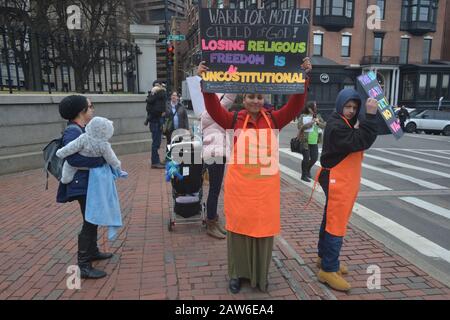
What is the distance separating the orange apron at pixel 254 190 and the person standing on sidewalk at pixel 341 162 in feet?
1.81

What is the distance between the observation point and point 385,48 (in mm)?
36500

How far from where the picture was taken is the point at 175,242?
4574 millimetres

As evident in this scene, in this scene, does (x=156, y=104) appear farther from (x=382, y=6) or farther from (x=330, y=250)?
(x=382, y=6)

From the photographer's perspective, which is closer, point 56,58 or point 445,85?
point 56,58

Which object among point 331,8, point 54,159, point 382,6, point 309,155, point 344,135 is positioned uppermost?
point 382,6

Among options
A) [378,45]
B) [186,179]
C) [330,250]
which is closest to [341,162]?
[330,250]

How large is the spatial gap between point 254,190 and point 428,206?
5.01 metres

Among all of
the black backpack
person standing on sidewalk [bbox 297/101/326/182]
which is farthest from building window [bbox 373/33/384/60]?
the black backpack

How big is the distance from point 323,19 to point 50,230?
34.0 meters

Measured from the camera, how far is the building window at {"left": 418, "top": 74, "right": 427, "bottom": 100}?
35.7 m

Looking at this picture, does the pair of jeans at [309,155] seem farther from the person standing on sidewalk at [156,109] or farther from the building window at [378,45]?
the building window at [378,45]

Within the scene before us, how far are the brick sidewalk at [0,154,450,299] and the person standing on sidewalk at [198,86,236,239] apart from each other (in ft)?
0.69

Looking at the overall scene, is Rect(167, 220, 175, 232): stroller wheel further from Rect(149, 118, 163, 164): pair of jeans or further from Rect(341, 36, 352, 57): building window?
Rect(341, 36, 352, 57): building window

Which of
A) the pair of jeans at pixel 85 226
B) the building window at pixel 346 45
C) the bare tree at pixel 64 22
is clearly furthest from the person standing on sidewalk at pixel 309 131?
the building window at pixel 346 45
